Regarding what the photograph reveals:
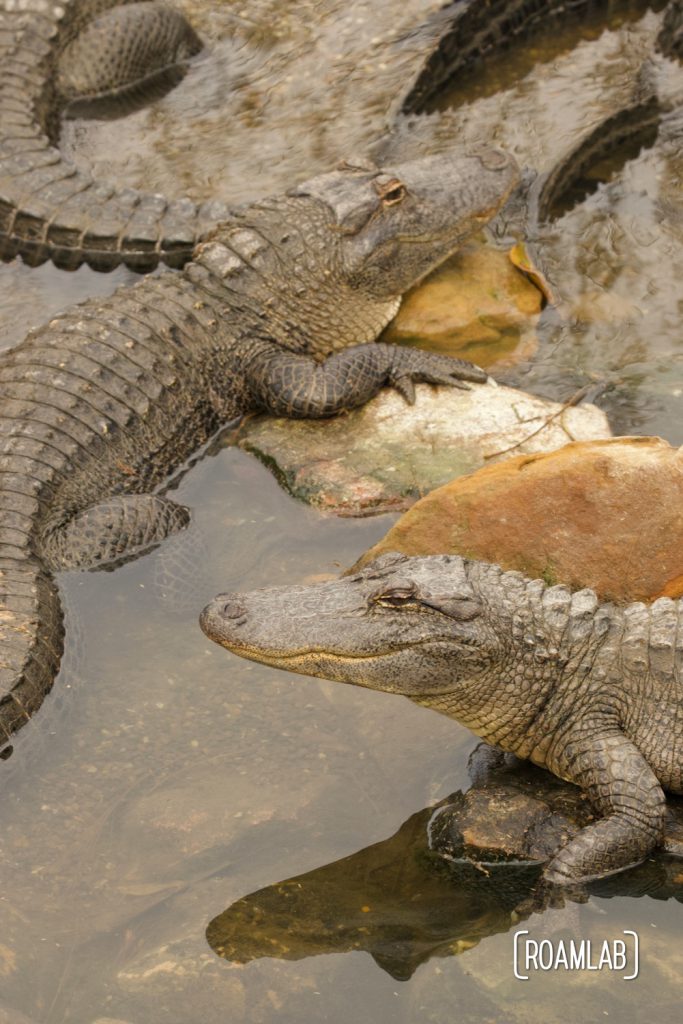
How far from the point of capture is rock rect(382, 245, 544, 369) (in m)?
6.27

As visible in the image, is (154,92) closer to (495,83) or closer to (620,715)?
(495,83)

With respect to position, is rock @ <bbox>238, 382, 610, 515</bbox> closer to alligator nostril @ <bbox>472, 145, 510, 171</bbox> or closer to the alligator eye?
the alligator eye

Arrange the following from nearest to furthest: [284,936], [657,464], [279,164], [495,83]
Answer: [284,936] < [657,464] < [279,164] < [495,83]

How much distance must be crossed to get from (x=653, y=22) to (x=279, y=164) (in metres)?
3.10

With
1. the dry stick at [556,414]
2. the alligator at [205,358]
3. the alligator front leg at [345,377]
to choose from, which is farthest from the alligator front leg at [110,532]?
the dry stick at [556,414]

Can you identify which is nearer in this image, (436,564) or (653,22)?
(436,564)

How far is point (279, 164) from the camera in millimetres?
7684

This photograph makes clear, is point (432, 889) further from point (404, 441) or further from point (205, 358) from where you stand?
point (205, 358)

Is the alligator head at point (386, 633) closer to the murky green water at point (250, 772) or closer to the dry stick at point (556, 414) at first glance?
the murky green water at point (250, 772)

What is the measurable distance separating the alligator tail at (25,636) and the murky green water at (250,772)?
0.29 ft

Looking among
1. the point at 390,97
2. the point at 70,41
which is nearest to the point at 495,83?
the point at 390,97

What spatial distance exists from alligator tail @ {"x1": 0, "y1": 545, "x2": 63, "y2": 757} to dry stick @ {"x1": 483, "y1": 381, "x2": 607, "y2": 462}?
6.76 ft
